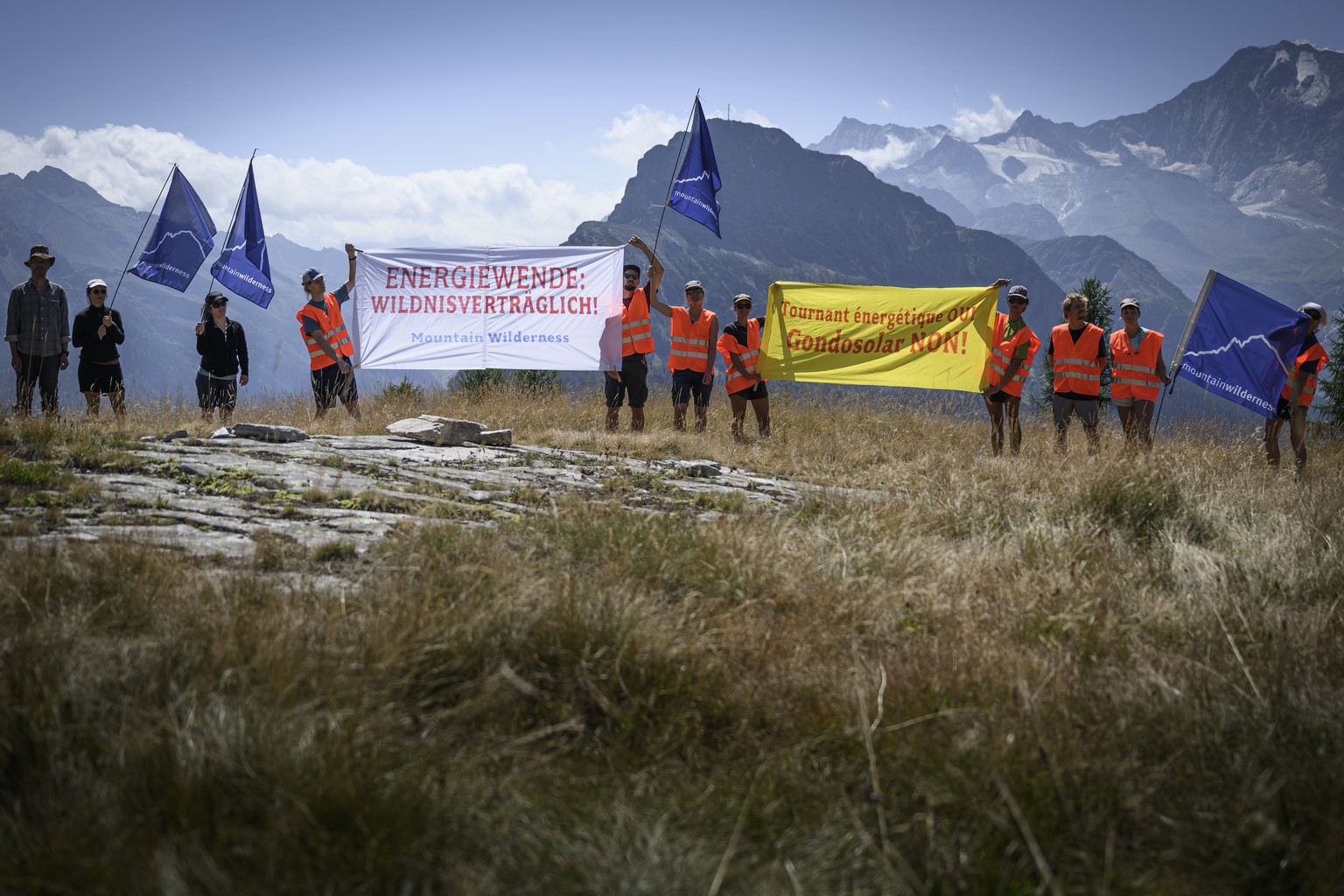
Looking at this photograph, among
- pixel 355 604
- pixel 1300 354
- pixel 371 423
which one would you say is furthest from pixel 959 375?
pixel 355 604

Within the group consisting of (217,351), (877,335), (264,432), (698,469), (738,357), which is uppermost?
(877,335)

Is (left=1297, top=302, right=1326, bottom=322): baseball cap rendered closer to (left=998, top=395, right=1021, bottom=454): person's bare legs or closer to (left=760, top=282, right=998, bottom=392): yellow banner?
(left=998, top=395, right=1021, bottom=454): person's bare legs

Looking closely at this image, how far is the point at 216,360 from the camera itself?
1124cm

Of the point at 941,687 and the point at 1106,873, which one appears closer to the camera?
the point at 1106,873

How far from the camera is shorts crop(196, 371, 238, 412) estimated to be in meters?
11.2

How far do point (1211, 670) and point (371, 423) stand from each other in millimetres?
9276

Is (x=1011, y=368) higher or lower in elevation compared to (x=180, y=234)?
lower

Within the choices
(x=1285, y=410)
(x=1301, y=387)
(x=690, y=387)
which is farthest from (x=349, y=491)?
(x=1285, y=410)

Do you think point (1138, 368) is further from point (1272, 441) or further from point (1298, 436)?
point (1298, 436)

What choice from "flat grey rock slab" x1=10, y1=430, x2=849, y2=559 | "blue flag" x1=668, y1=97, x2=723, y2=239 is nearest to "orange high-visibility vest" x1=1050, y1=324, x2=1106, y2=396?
"flat grey rock slab" x1=10, y1=430, x2=849, y2=559

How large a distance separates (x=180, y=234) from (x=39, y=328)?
433 centimetres

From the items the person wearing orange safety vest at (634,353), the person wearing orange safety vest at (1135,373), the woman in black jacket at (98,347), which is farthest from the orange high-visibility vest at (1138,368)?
the woman in black jacket at (98,347)

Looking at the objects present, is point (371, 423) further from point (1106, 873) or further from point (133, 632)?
point (1106, 873)

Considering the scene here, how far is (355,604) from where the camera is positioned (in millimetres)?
3309
